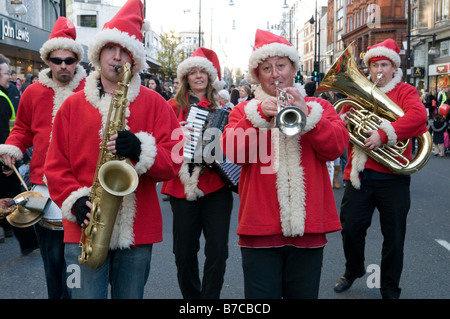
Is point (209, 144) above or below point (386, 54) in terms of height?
below

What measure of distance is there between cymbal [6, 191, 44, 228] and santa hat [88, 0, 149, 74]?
120 cm

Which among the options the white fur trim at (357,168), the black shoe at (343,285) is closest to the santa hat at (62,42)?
the white fur trim at (357,168)

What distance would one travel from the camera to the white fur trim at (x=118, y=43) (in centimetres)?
291

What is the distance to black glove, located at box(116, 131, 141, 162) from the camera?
103 inches

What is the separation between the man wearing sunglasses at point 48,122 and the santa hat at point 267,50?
1543 millimetres

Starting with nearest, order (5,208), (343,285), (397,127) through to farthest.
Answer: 1. (5,208)
2. (397,127)
3. (343,285)

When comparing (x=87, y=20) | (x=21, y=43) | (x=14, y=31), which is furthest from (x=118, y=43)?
(x=87, y=20)

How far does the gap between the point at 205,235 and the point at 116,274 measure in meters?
1.34

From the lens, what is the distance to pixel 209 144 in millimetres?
4203

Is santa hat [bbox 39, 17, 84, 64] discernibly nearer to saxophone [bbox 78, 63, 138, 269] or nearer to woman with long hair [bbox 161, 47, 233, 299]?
woman with long hair [bbox 161, 47, 233, 299]

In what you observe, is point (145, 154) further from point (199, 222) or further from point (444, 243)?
point (444, 243)

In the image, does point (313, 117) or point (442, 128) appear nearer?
point (313, 117)

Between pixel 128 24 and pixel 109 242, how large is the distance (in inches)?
49.6
